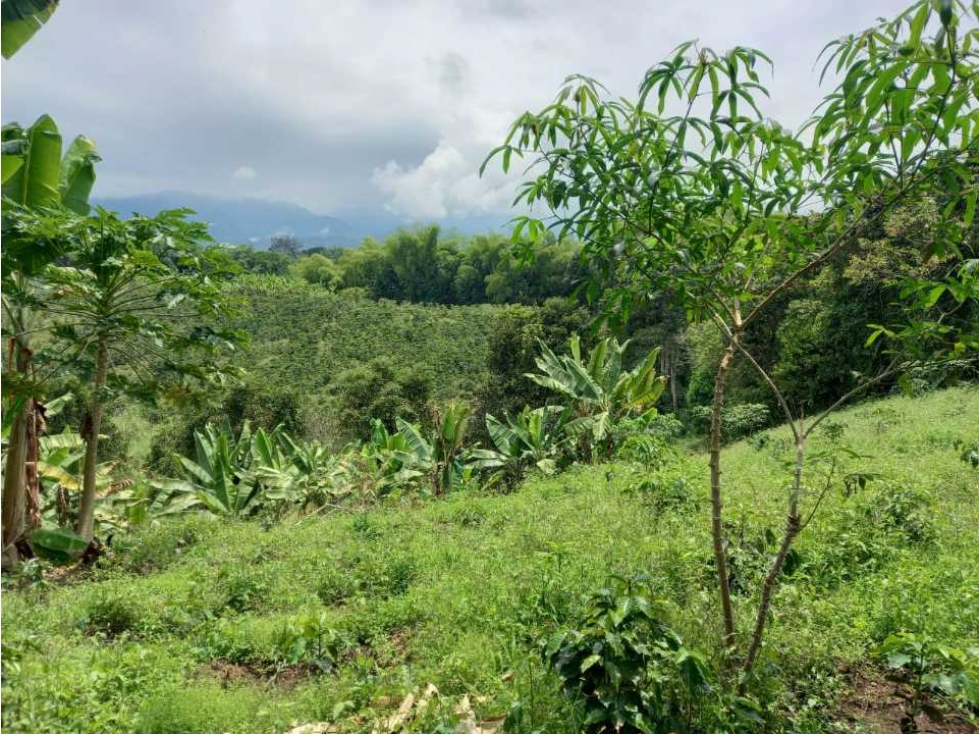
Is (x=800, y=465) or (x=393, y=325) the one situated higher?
(x=393, y=325)

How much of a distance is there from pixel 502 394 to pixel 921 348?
56.0 feet

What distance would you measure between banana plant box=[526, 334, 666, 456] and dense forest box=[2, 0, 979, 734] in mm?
55

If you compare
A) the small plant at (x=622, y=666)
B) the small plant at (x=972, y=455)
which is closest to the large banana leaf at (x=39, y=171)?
A: the small plant at (x=622, y=666)

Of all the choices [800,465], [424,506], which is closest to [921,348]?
[800,465]

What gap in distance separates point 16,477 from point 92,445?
2.10 ft

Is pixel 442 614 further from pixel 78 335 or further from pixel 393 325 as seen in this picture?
pixel 393 325

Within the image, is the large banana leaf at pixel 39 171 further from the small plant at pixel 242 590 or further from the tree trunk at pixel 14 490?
the small plant at pixel 242 590

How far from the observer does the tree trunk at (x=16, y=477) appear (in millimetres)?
5344

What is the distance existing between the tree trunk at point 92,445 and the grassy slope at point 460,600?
56 cm

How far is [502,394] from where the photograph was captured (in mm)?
19391

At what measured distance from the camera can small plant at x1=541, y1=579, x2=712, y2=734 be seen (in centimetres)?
224

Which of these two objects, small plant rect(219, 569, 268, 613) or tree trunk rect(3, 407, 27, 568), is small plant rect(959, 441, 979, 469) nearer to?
small plant rect(219, 569, 268, 613)

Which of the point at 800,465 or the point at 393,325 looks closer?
the point at 800,465

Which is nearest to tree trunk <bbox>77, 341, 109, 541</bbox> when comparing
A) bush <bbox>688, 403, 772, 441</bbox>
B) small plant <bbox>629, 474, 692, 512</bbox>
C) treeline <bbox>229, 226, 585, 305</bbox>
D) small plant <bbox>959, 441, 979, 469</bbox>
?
small plant <bbox>629, 474, 692, 512</bbox>
